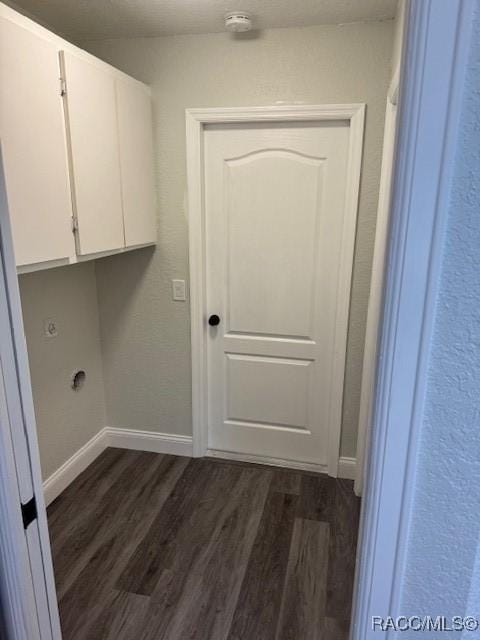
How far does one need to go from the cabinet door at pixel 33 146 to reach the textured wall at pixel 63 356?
0.55m

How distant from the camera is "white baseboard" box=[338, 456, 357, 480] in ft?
8.43

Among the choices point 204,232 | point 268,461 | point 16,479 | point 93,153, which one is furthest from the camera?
point 268,461

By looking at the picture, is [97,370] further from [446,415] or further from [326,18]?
[446,415]

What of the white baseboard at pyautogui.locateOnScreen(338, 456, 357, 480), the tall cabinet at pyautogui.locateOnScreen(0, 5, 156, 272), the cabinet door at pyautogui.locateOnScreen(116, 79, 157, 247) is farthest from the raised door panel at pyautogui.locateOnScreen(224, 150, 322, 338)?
the white baseboard at pyautogui.locateOnScreen(338, 456, 357, 480)

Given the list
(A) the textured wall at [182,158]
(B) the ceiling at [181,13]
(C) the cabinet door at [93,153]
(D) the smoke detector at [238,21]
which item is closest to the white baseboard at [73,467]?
(A) the textured wall at [182,158]

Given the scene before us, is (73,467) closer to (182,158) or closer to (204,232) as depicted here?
(204,232)

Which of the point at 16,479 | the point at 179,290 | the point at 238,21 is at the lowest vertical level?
the point at 16,479

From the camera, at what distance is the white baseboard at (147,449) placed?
8.45 feet

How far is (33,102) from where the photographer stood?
1.51 metres

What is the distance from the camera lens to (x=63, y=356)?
2412 millimetres

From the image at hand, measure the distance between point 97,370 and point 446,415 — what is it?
252 centimetres

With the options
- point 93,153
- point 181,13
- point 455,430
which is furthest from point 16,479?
point 181,13

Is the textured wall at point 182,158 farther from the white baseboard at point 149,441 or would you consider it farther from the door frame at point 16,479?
the door frame at point 16,479

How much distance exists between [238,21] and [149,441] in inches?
95.9
